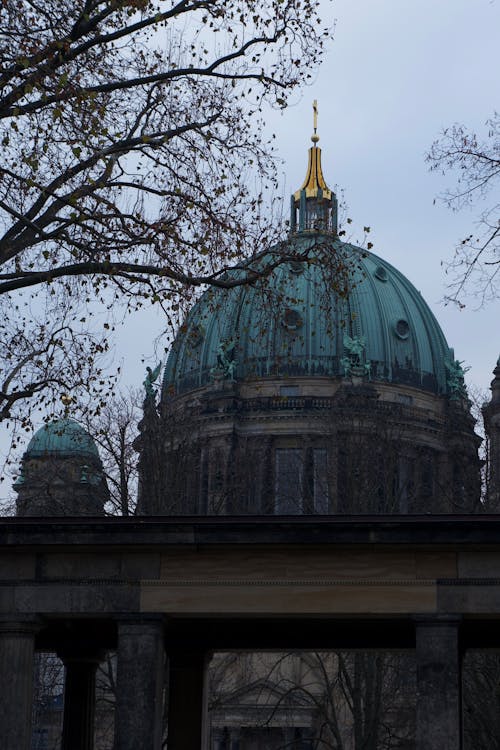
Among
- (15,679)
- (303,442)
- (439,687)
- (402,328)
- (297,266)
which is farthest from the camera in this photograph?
(402,328)

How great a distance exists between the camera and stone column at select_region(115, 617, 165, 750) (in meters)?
18.8

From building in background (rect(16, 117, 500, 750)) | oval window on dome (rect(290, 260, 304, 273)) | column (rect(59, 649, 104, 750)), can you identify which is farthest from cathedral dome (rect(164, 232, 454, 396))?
column (rect(59, 649, 104, 750))

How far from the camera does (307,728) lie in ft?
205

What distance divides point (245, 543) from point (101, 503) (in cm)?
3010

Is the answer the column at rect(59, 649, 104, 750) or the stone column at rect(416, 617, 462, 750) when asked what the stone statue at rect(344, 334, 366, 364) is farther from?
the stone column at rect(416, 617, 462, 750)

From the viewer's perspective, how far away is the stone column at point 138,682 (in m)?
18.8

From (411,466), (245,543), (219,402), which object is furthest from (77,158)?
(219,402)

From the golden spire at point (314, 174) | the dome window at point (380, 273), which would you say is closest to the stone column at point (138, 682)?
the dome window at point (380, 273)

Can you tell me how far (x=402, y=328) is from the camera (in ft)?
313

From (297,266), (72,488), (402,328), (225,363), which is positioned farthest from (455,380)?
(297,266)

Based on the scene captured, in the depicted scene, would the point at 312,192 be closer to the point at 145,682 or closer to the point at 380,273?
the point at 380,273

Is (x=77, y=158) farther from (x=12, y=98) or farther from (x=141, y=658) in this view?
(x=141, y=658)

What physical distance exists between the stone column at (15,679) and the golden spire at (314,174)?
277 feet

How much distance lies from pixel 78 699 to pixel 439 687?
674 cm
